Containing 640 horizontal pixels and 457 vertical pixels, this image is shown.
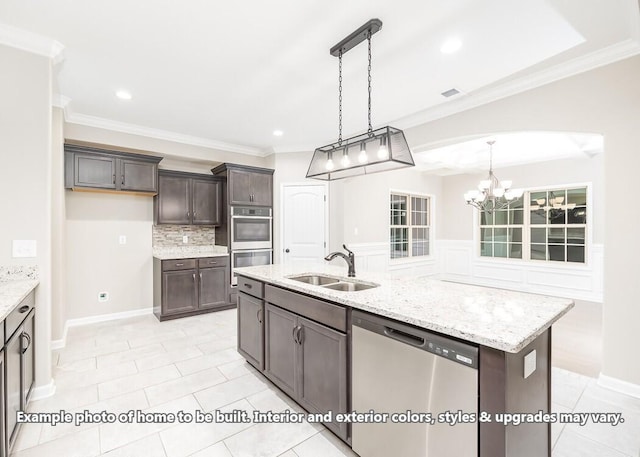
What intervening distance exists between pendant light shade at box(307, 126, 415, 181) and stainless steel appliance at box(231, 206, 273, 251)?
2.47 metres

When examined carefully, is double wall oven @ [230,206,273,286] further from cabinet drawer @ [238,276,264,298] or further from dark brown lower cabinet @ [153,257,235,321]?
cabinet drawer @ [238,276,264,298]

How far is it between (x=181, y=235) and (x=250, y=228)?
1.12 m

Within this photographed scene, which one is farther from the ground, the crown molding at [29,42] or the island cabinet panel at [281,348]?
the crown molding at [29,42]

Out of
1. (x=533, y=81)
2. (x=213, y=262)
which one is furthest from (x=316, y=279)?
(x=533, y=81)

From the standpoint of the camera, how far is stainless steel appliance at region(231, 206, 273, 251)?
190 inches

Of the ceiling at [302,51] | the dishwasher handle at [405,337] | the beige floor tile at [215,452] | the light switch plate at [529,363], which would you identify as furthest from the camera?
the ceiling at [302,51]

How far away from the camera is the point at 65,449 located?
184 cm

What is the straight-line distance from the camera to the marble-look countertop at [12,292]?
158 cm

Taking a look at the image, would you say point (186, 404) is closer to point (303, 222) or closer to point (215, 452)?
point (215, 452)

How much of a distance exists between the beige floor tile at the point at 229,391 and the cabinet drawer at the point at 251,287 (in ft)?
2.48

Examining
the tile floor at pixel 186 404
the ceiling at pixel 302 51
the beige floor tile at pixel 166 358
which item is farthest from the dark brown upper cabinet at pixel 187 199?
the beige floor tile at pixel 166 358

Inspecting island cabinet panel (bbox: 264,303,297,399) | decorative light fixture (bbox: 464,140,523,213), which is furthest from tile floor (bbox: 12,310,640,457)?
decorative light fixture (bbox: 464,140,523,213)

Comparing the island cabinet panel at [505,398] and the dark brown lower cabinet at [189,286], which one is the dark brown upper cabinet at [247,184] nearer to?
the dark brown lower cabinet at [189,286]

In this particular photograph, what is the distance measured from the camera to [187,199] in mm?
4695
